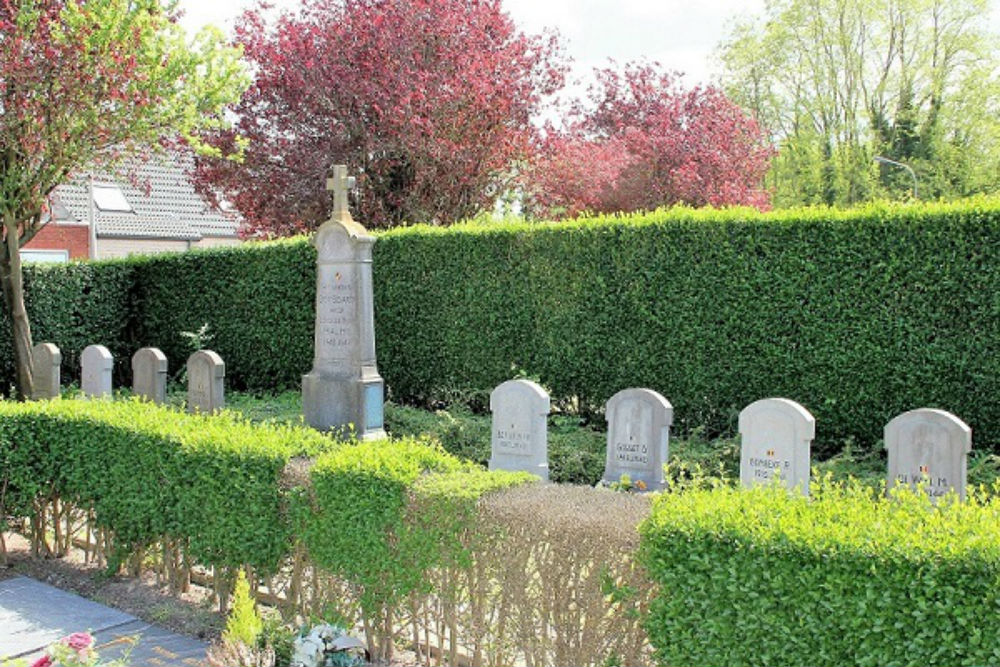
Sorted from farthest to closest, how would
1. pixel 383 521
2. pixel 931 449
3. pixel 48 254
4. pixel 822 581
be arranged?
pixel 48 254 → pixel 931 449 → pixel 383 521 → pixel 822 581

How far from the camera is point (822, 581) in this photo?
3.50 m

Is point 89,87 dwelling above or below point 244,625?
above

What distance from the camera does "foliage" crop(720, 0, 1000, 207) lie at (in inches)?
1113

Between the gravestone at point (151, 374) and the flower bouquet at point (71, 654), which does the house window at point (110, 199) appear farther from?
the flower bouquet at point (71, 654)

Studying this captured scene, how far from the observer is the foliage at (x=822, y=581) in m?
3.24

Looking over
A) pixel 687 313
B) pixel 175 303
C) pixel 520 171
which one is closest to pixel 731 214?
pixel 687 313

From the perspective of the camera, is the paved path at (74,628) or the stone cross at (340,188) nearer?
the paved path at (74,628)

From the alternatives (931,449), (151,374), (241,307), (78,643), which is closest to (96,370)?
(151,374)

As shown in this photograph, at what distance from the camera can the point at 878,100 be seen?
29531 millimetres

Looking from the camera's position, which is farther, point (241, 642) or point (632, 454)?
point (632, 454)

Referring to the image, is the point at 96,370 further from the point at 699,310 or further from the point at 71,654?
the point at 71,654

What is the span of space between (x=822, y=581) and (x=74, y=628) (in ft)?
15.6

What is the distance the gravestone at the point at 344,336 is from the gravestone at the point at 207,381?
2942mm

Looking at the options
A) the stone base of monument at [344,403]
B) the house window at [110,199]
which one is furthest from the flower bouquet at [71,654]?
the house window at [110,199]
